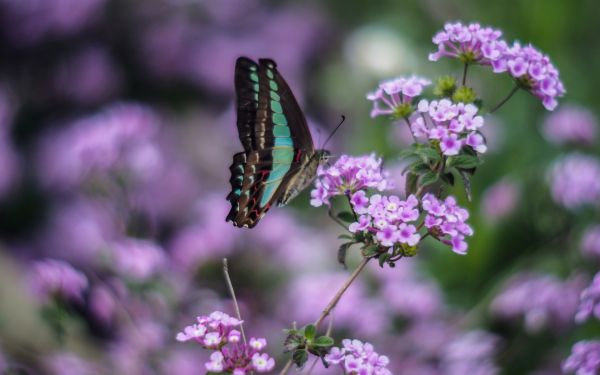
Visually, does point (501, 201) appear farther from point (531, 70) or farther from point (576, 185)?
point (531, 70)

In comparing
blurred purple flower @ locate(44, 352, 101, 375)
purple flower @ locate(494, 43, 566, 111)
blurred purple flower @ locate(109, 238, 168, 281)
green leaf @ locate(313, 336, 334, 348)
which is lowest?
green leaf @ locate(313, 336, 334, 348)

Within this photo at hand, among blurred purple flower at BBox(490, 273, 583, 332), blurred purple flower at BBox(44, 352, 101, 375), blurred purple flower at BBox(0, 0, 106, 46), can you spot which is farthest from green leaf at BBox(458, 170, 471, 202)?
blurred purple flower at BBox(0, 0, 106, 46)

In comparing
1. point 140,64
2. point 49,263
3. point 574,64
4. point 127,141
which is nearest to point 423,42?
point 574,64

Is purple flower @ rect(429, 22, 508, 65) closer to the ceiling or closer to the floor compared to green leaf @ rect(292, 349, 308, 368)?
closer to the ceiling

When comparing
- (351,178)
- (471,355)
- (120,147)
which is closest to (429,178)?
(351,178)

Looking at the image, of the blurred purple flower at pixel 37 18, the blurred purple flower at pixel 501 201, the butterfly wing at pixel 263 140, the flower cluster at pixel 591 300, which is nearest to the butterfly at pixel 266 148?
the butterfly wing at pixel 263 140

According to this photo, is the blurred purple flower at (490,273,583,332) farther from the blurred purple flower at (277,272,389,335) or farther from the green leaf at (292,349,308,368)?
the green leaf at (292,349,308,368)
